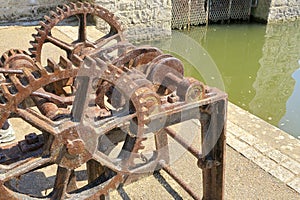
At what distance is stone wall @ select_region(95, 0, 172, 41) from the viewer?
8.29 metres

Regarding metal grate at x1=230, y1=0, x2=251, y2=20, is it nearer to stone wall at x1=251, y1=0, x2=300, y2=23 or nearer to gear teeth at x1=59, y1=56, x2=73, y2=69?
stone wall at x1=251, y1=0, x2=300, y2=23

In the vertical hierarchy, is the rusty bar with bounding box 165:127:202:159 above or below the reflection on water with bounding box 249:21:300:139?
above

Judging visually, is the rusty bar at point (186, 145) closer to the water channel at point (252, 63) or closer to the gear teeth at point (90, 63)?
the gear teeth at point (90, 63)

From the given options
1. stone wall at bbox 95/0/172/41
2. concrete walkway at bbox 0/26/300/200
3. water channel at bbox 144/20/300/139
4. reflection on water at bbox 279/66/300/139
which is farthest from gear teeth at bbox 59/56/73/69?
stone wall at bbox 95/0/172/41

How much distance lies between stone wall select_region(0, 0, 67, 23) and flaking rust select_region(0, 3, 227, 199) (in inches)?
233

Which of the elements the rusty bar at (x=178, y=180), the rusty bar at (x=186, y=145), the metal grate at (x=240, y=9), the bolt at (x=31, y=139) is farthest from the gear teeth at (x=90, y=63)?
the metal grate at (x=240, y=9)

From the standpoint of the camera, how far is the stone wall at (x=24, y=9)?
7840 mm

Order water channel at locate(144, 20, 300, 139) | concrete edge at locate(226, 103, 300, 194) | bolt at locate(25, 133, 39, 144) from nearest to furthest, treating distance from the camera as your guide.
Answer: bolt at locate(25, 133, 39, 144), concrete edge at locate(226, 103, 300, 194), water channel at locate(144, 20, 300, 139)

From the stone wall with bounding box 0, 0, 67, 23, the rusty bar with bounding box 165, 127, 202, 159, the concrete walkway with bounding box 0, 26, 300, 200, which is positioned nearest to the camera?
the rusty bar with bounding box 165, 127, 202, 159

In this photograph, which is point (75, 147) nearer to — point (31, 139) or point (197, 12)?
point (31, 139)

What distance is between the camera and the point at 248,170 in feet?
10.2

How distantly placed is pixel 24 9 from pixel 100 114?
6.73 meters

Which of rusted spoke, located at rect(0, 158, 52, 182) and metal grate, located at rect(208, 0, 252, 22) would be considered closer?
rusted spoke, located at rect(0, 158, 52, 182)

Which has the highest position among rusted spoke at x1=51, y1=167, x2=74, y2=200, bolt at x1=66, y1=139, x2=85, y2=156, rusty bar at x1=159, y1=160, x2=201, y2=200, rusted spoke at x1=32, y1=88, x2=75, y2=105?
rusted spoke at x1=32, y1=88, x2=75, y2=105
